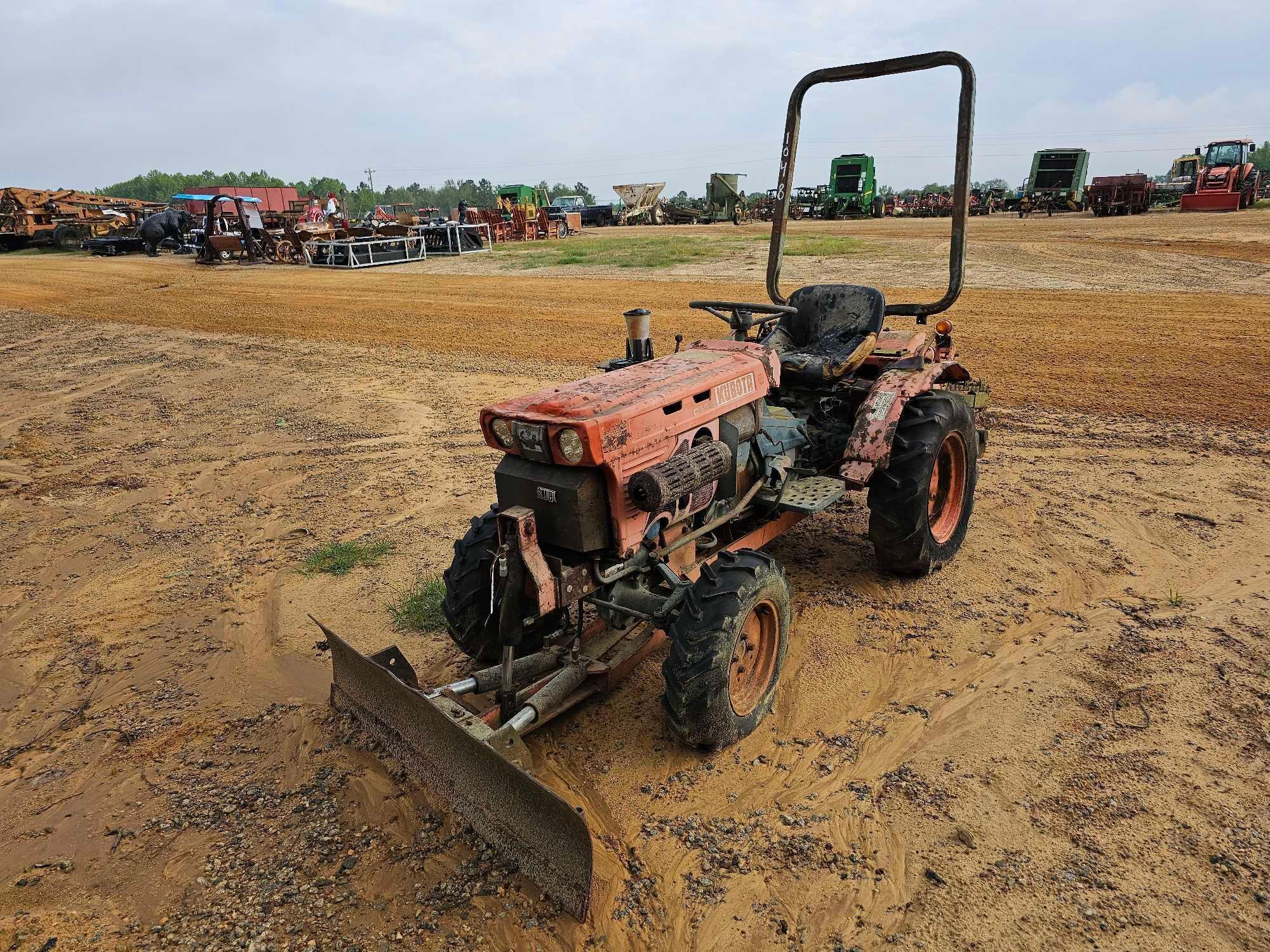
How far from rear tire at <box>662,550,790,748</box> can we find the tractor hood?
612 millimetres

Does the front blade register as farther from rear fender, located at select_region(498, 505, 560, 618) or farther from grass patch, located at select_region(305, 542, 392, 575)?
grass patch, located at select_region(305, 542, 392, 575)

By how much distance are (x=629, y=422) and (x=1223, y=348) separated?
877 cm

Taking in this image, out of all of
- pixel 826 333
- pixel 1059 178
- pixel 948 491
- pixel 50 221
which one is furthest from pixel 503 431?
pixel 50 221

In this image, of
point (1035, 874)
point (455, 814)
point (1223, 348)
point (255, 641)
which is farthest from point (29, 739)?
point (1223, 348)

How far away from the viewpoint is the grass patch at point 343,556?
4.85 metres

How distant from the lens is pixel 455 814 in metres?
2.92

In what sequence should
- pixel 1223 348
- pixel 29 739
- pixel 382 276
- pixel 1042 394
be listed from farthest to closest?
pixel 382 276
pixel 1223 348
pixel 1042 394
pixel 29 739

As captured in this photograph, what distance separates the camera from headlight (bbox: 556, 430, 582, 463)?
9.50 ft

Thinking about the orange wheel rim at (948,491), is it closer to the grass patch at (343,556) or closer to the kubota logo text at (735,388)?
the kubota logo text at (735,388)

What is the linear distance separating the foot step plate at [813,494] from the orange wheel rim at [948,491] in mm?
762

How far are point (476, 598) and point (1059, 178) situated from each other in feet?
109

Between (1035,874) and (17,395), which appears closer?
(1035,874)

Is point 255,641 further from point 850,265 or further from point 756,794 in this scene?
point 850,265

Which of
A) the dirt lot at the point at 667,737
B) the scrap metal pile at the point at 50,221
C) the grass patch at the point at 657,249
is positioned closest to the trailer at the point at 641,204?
the grass patch at the point at 657,249
